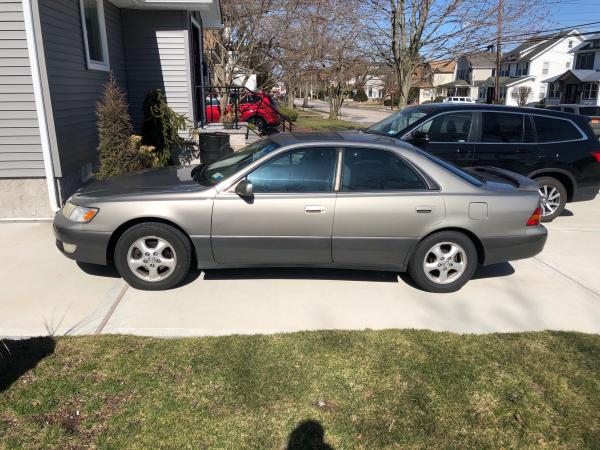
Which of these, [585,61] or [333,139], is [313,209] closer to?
[333,139]

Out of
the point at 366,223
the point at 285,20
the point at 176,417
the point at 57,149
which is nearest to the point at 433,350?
the point at 366,223

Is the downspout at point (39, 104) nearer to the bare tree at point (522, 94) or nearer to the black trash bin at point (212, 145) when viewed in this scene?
the black trash bin at point (212, 145)

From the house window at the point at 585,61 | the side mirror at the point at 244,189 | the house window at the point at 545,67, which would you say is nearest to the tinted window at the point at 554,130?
the side mirror at the point at 244,189

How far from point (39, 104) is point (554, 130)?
7.51 metres

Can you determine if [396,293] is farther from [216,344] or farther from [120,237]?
[120,237]

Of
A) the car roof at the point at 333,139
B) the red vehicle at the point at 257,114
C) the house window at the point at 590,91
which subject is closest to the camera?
the car roof at the point at 333,139

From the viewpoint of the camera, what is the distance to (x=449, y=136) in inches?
283

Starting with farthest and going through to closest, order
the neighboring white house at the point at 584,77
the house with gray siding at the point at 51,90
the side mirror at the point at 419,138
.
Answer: the neighboring white house at the point at 584,77 → the side mirror at the point at 419,138 → the house with gray siding at the point at 51,90

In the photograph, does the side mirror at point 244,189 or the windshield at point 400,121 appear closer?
the side mirror at point 244,189

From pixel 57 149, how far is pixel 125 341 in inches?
164

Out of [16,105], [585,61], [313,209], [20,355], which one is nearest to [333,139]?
[313,209]

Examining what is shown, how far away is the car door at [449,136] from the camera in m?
7.12

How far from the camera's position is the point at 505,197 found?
182 inches

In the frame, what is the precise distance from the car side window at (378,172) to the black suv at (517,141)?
2686 mm
